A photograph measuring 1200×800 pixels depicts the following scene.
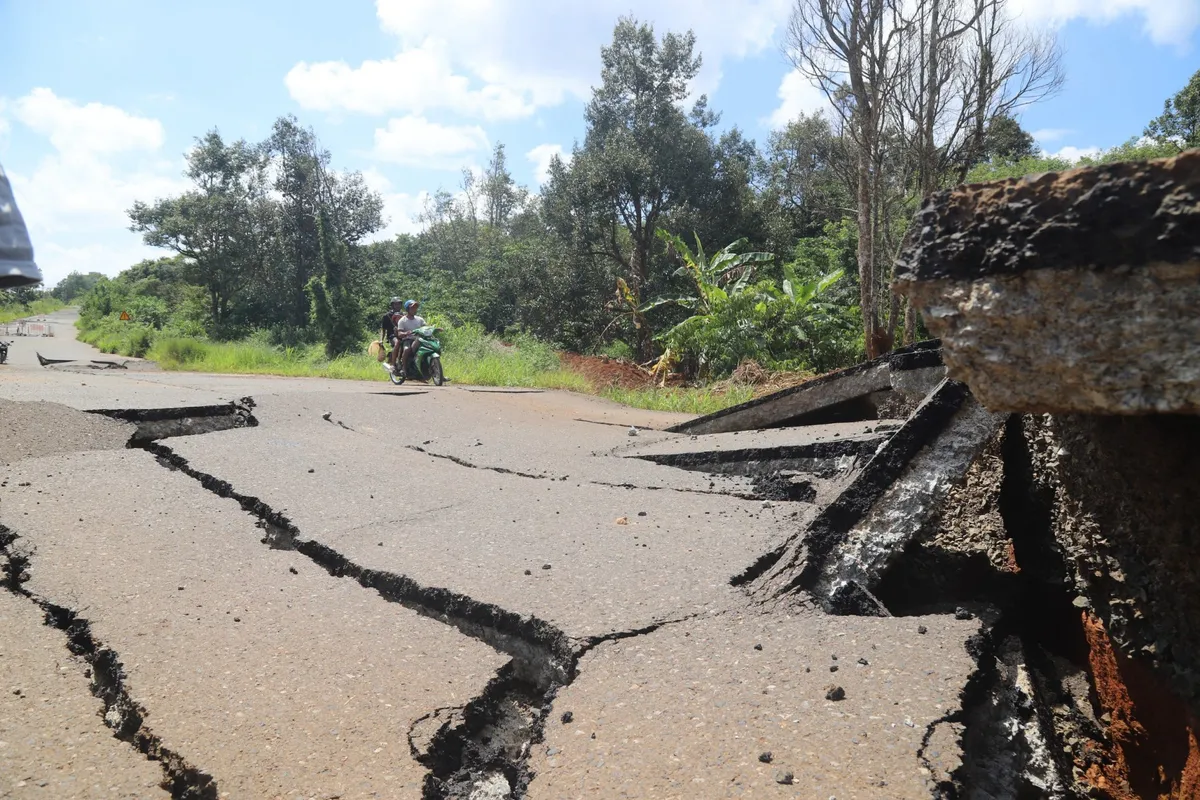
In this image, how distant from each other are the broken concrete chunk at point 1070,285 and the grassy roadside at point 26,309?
6256cm

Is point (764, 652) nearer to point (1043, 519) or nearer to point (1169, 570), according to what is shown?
point (1169, 570)

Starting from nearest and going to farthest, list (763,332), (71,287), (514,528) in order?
(514,528) < (763,332) < (71,287)

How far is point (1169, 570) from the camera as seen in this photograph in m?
1.90

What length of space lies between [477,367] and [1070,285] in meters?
13.3

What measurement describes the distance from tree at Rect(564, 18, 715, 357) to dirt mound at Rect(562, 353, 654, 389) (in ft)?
9.45

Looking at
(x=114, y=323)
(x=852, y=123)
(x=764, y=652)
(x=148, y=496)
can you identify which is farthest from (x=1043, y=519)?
(x=114, y=323)

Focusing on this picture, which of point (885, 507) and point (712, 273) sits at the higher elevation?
point (712, 273)

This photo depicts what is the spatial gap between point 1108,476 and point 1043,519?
0.90 meters

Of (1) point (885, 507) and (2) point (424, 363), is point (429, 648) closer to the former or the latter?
(1) point (885, 507)

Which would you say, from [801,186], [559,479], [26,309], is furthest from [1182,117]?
[26,309]

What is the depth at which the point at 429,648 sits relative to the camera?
8.06ft

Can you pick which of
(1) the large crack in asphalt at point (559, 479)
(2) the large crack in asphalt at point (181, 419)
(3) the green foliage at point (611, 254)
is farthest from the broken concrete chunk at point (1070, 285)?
(3) the green foliage at point (611, 254)

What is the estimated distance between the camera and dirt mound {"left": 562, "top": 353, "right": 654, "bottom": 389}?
44.4 ft

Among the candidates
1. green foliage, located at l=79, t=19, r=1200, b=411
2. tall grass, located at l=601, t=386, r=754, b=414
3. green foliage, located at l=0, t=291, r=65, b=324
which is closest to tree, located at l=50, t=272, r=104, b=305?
green foliage, located at l=0, t=291, r=65, b=324
